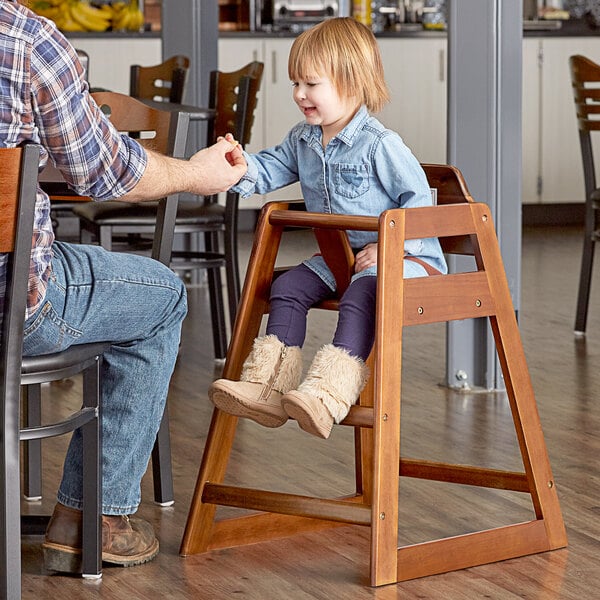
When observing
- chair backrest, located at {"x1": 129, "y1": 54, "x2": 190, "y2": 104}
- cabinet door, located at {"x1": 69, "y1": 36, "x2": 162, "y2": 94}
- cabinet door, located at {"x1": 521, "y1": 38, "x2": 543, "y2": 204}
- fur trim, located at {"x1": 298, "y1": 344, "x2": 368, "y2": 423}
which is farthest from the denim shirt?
cabinet door, located at {"x1": 521, "y1": 38, "x2": 543, "y2": 204}

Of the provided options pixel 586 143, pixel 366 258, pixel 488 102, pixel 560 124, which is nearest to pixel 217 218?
pixel 488 102

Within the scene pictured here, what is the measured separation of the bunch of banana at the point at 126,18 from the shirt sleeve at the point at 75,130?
554 centimetres

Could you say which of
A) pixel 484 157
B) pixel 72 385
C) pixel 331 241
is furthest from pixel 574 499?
pixel 72 385

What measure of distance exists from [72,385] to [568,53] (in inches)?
179

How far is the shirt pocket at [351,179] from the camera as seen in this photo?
229cm

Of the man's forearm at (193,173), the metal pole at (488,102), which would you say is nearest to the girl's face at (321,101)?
the man's forearm at (193,173)

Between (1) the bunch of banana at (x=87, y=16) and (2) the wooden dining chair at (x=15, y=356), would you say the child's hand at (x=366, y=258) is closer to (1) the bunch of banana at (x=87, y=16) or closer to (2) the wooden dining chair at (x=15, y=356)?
(2) the wooden dining chair at (x=15, y=356)

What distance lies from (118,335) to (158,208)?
1.36 feet

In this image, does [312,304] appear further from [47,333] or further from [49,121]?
[49,121]

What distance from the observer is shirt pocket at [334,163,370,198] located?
2289 mm

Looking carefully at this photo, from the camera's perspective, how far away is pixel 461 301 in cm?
209

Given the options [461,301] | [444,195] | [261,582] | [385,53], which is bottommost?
[261,582]

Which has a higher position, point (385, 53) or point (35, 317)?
point (385, 53)

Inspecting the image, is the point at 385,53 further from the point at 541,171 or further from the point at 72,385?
the point at 72,385
